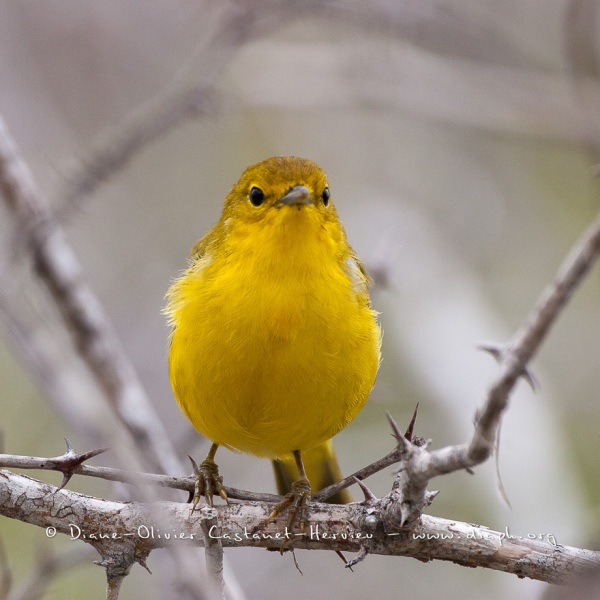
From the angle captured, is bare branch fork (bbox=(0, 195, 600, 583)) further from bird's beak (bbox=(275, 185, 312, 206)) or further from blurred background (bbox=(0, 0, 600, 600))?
bird's beak (bbox=(275, 185, 312, 206))

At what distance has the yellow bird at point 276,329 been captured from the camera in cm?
437

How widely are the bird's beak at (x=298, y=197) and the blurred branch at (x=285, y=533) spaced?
163 centimetres

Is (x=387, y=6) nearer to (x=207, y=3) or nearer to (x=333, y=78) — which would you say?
(x=333, y=78)

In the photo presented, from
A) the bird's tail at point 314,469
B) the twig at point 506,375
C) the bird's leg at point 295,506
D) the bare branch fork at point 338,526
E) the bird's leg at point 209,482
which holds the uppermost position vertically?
the bird's tail at point 314,469

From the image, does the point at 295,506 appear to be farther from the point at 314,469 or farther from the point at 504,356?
the point at 504,356

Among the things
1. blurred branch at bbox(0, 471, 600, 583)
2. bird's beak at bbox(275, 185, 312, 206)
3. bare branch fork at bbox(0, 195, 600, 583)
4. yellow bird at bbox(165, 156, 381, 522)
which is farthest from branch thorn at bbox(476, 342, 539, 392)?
bird's beak at bbox(275, 185, 312, 206)

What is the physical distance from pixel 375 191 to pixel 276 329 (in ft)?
18.5

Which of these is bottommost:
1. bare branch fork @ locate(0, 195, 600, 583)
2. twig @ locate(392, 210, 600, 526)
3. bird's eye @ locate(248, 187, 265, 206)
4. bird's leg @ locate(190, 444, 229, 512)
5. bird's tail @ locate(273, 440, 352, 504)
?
twig @ locate(392, 210, 600, 526)

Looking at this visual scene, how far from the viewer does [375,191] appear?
9.75 m

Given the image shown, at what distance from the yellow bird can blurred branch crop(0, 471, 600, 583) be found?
22cm

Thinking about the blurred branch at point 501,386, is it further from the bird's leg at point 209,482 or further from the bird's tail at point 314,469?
the bird's tail at point 314,469

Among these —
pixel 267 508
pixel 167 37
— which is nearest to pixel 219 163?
pixel 167 37

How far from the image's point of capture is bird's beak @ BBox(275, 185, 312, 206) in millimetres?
4680

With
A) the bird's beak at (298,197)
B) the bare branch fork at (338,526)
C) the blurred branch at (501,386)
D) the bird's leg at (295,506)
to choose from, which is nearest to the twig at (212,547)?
the bare branch fork at (338,526)
